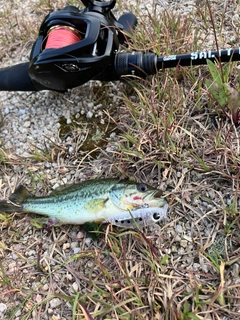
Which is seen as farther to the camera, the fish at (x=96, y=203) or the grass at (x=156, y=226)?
the fish at (x=96, y=203)

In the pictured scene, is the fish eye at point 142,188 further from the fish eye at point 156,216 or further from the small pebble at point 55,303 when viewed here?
the small pebble at point 55,303

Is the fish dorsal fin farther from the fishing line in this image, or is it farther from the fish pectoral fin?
the fishing line

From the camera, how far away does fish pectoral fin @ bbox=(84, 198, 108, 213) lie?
285cm

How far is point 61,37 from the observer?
3.16 metres

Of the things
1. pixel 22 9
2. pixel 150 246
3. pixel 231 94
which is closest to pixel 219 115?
pixel 231 94

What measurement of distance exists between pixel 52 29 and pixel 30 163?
1.11 m

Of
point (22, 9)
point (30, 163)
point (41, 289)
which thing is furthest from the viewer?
point (22, 9)

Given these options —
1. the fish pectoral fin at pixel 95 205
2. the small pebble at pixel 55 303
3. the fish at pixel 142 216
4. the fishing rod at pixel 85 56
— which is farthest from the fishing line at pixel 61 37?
the small pebble at pixel 55 303

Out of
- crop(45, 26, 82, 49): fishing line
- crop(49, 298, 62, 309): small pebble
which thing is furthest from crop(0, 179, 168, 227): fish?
crop(45, 26, 82, 49): fishing line

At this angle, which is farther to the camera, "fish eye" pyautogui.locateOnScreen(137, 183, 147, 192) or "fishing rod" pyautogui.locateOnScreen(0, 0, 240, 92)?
"fishing rod" pyautogui.locateOnScreen(0, 0, 240, 92)

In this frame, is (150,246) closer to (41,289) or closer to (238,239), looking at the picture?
(238,239)

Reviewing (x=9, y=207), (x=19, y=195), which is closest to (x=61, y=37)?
(x=19, y=195)

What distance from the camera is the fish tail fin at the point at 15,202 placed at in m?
3.13

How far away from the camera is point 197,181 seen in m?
3.00
